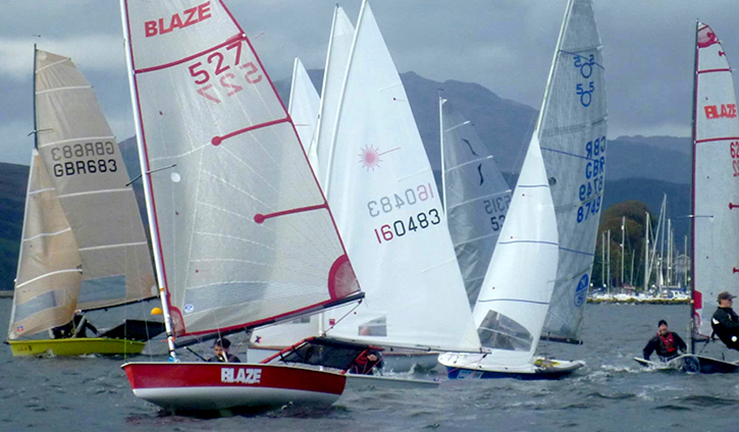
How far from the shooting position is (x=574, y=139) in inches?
813

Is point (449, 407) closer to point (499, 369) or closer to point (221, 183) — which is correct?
point (499, 369)

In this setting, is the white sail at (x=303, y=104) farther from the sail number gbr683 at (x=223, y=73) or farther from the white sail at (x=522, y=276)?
the sail number gbr683 at (x=223, y=73)

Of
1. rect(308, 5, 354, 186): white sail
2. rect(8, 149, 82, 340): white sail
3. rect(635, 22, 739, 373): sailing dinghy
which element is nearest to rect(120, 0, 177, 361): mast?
rect(308, 5, 354, 186): white sail

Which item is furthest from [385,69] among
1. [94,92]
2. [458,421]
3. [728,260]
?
[94,92]

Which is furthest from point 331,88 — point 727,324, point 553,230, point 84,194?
point 84,194

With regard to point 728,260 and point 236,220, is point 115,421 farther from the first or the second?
point 728,260

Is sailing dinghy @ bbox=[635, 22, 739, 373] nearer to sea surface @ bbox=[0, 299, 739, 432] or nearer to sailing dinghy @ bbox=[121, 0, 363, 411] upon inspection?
sea surface @ bbox=[0, 299, 739, 432]

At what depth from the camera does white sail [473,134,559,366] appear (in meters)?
18.3

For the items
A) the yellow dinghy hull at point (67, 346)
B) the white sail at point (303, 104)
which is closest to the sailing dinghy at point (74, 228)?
the yellow dinghy hull at point (67, 346)

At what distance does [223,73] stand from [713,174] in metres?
10.0

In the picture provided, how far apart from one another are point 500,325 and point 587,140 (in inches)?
173

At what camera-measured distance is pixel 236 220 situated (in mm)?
13789

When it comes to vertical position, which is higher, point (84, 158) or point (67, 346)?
point (84, 158)

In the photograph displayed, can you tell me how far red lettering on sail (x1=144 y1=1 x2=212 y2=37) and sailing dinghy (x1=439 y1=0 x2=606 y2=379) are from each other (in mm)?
7376
